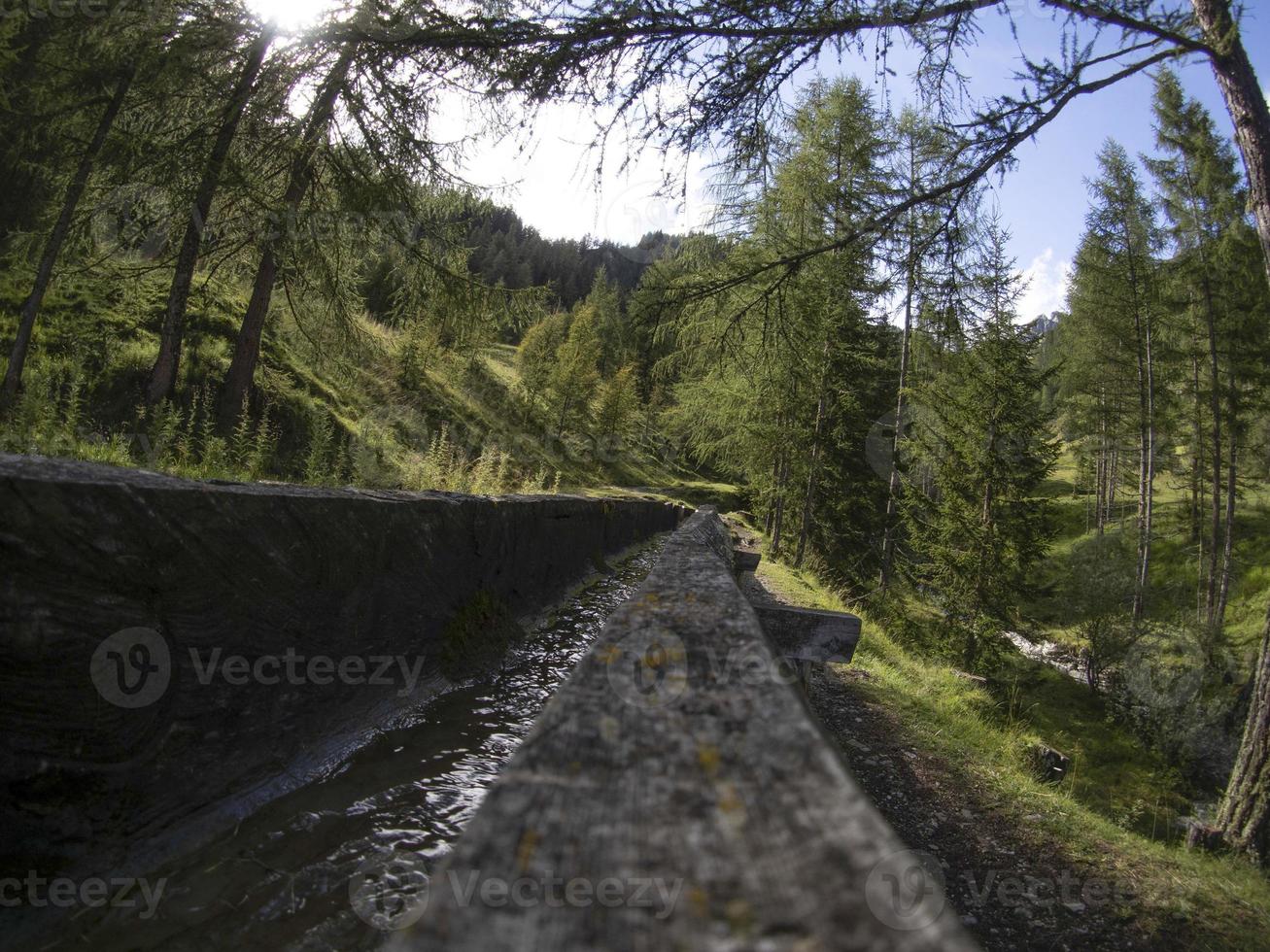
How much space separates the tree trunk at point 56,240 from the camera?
6.97 meters

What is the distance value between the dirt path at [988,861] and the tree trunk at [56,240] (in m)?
9.13

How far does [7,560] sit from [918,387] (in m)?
15.4

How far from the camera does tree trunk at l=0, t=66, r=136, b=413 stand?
6.97 meters

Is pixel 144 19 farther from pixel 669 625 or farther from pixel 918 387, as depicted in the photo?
pixel 918 387

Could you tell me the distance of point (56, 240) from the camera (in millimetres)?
7328

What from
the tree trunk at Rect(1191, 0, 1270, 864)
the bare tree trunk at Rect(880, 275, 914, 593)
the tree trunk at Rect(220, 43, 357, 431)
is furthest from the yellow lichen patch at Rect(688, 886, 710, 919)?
the bare tree trunk at Rect(880, 275, 914, 593)

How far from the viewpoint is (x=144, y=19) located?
5848 mm

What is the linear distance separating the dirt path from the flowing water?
2.12 meters

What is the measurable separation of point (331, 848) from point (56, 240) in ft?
30.3

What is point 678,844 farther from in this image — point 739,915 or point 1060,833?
point 1060,833

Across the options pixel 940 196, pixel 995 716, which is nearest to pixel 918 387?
pixel 995 716

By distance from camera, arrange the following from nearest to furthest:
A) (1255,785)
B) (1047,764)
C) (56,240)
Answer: (1255,785)
(1047,764)
(56,240)

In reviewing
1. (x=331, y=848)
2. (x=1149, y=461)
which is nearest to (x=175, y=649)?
(x=331, y=848)

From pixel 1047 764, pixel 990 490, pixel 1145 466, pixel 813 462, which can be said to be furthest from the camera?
pixel 1145 466
